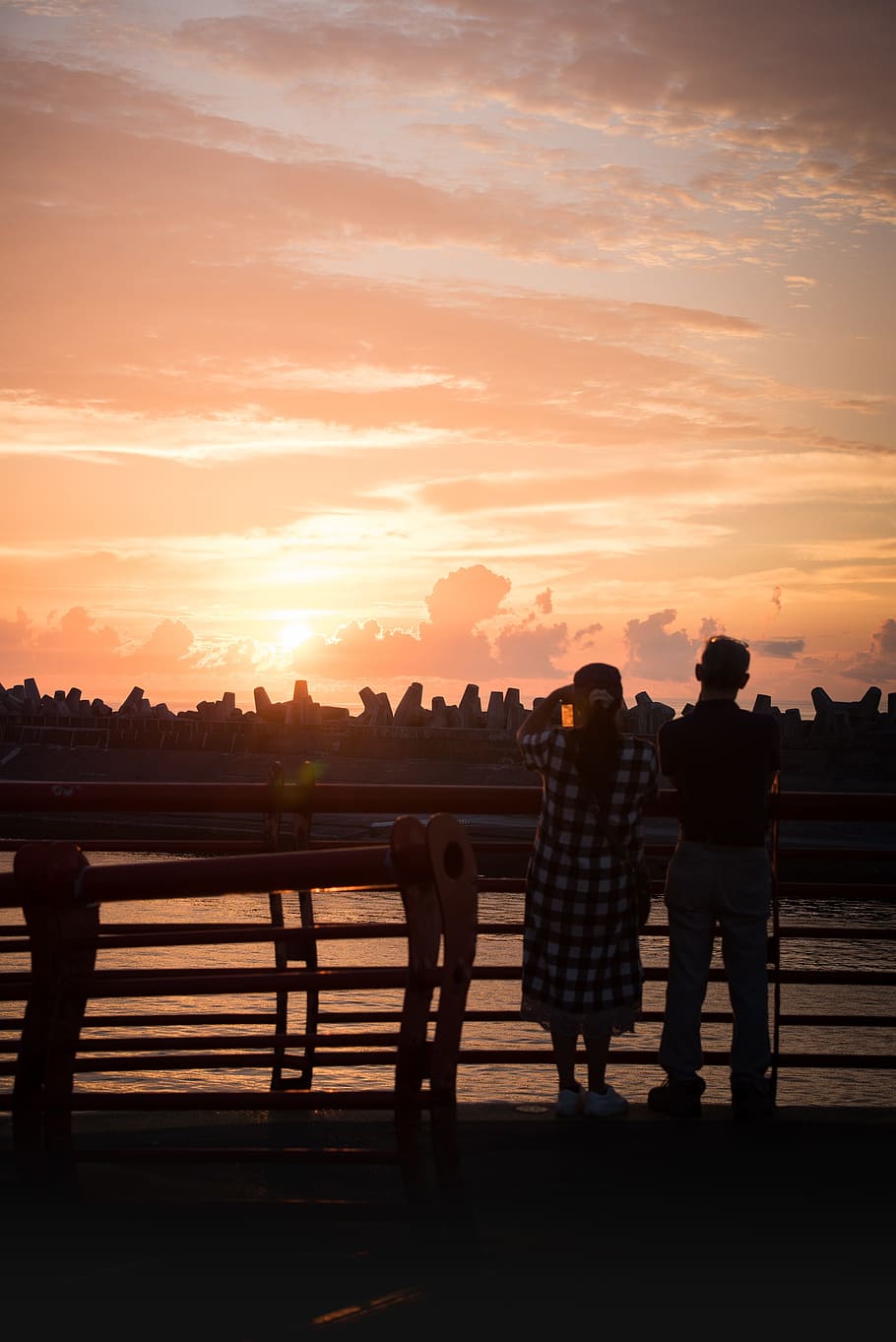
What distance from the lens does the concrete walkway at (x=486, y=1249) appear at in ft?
9.82

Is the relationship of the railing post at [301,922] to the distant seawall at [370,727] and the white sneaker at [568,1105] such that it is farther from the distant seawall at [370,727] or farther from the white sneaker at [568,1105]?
the distant seawall at [370,727]

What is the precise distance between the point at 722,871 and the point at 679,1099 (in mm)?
817

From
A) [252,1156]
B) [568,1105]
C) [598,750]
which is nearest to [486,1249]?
[252,1156]

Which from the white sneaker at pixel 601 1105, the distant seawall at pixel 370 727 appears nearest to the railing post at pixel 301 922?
the white sneaker at pixel 601 1105

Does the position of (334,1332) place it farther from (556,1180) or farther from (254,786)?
(254,786)

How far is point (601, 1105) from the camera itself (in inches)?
197

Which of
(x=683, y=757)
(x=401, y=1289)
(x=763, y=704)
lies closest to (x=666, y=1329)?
(x=401, y=1289)

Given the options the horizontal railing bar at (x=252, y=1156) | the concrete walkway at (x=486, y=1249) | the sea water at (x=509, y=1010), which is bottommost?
the sea water at (x=509, y=1010)

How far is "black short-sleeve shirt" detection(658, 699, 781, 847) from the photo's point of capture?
5195 millimetres

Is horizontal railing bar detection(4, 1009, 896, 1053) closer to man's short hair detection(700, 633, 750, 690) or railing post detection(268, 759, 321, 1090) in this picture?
railing post detection(268, 759, 321, 1090)

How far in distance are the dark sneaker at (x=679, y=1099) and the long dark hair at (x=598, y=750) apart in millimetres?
1042

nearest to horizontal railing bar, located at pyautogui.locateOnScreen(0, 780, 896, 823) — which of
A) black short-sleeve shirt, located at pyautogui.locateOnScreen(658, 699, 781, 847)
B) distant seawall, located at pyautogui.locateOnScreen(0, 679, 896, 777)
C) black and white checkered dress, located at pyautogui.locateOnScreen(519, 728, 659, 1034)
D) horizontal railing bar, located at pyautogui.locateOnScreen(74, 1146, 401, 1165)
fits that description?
black short-sleeve shirt, located at pyautogui.locateOnScreen(658, 699, 781, 847)

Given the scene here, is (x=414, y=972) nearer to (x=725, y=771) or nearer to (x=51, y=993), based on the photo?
(x=51, y=993)

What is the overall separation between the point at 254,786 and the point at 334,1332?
3.20 meters
